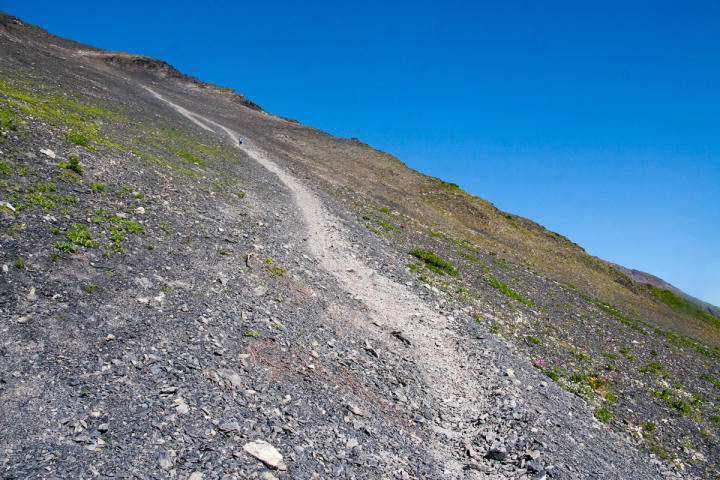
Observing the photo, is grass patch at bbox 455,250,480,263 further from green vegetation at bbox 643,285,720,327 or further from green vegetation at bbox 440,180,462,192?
green vegetation at bbox 643,285,720,327

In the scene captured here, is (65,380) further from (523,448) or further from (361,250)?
(361,250)

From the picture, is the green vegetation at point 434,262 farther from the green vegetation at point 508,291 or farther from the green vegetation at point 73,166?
the green vegetation at point 73,166

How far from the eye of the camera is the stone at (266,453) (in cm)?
666

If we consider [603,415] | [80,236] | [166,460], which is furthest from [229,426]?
[603,415]

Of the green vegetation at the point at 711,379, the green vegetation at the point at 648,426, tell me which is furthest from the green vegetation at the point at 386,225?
the green vegetation at the point at 711,379

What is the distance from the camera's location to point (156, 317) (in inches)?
371

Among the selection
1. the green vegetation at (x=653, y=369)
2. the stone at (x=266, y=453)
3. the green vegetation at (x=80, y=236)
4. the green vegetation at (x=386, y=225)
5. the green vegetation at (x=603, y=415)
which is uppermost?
the green vegetation at (x=386, y=225)

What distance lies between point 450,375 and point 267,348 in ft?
20.0

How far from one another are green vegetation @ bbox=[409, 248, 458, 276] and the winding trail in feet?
17.3

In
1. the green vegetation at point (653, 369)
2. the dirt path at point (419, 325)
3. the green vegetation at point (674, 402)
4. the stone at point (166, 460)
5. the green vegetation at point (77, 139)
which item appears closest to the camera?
the stone at point (166, 460)

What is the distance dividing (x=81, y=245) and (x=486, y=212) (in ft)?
170

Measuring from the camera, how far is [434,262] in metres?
23.9

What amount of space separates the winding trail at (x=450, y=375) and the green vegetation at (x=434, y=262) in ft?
17.3

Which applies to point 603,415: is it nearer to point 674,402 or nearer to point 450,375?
point 674,402
